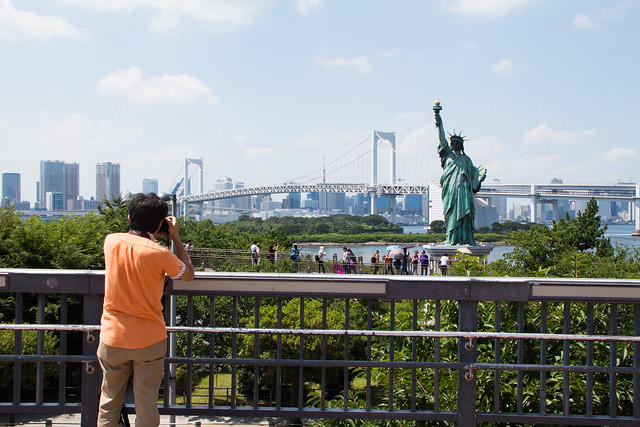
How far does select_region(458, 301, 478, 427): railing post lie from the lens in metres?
2.90

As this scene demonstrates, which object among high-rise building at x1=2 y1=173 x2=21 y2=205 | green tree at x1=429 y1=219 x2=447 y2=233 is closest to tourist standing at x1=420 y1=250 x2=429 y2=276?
green tree at x1=429 y1=219 x2=447 y2=233

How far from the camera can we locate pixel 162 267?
2559 millimetres

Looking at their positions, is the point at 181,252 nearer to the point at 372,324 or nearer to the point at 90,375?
the point at 90,375

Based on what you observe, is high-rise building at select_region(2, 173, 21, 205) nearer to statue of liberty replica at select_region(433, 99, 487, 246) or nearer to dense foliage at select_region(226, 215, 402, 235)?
dense foliage at select_region(226, 215, 402, 235)

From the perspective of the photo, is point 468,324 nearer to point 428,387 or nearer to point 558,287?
point 558,287

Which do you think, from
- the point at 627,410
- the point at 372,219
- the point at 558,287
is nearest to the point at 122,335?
the point at 558,287

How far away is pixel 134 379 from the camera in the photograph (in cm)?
259

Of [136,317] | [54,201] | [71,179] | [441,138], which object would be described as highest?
[71,179]

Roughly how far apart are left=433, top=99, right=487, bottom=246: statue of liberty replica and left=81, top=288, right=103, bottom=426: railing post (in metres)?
16.4

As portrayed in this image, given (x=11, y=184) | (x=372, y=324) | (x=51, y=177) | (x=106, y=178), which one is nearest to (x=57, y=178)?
(x=51, y=177)

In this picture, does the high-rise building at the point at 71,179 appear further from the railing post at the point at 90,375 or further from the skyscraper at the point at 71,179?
the railing post at the point at 90,375

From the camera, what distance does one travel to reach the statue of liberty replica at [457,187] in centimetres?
1891

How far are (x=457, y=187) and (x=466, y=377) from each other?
16.5 m

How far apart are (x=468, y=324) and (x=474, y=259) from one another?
241cm
